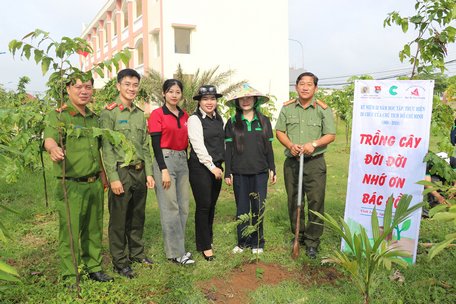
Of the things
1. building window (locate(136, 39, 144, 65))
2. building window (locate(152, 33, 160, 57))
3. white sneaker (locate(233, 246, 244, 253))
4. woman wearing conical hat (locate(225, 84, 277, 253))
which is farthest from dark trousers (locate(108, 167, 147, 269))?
building window (locate(136, 39, 144, 65))

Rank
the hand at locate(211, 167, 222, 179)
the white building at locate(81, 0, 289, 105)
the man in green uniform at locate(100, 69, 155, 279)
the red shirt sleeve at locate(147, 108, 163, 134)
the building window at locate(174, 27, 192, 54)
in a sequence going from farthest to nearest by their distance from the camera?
the building window at locate(174, 27, 192, 54) < the white building at locate(81, 0, 289, 105) < the hand at locate(211, 167, 222, 179) < the red shirt sleeve at locate(147, 108, 163, 134) < the man in green uniform at locate(100, 69, 155, 279)

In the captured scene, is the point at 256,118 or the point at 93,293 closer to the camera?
the point at 93,293

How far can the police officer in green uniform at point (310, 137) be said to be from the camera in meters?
3.76

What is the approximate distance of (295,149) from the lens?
3.74 metres

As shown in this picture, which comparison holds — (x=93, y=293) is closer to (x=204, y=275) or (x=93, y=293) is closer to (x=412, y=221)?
(x=204, y=275)

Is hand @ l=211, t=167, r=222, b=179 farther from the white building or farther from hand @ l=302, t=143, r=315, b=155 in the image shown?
the white building

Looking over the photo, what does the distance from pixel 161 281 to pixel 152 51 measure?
55.6ft

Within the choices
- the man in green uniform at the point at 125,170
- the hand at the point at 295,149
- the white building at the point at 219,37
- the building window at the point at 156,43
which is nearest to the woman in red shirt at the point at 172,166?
the man in green uniform at the point at 125,170

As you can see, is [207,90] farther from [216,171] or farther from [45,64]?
[45,64]

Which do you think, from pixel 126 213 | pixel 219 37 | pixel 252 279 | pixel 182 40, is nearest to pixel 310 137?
pixel 252 279

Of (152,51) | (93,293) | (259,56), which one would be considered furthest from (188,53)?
(93,293)

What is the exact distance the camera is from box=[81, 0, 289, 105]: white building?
17.6 meters

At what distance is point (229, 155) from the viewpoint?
3844 millimetres

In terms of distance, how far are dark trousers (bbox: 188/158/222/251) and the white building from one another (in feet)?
47.3
